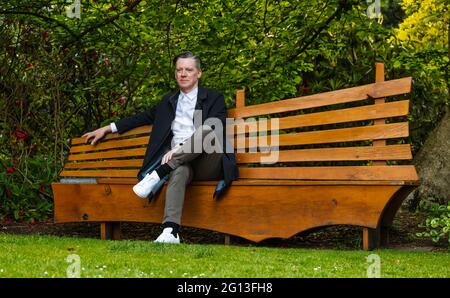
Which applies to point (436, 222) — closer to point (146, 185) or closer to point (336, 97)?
point (336, 97)

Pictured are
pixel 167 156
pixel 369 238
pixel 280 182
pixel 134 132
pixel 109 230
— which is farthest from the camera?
pixel 134 132

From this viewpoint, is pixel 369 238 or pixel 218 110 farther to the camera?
pixel 218 110

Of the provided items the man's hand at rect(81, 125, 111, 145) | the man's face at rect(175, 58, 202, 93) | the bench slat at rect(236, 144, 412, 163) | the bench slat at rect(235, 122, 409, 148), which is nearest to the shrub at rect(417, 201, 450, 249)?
the bench slat at rect(236, 144, 412, 163)

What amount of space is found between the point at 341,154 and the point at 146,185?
1.80m

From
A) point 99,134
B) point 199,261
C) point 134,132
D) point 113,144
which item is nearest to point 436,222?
point 199,261

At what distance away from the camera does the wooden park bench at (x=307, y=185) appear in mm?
6391

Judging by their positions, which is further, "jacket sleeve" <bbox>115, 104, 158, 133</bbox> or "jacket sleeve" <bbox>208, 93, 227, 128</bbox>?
"jacket sleeve" <bbox>115, 104, 158, 133</bbox>

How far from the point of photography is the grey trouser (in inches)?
282

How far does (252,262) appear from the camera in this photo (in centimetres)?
559

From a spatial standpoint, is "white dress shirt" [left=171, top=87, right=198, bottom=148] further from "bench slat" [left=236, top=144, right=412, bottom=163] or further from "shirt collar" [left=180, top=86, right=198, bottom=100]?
"bench slat" [left=236, top=144, right=412, bottom=163]

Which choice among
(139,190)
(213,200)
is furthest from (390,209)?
(139,190)

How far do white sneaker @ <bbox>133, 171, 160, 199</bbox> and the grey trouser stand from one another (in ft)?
0.57

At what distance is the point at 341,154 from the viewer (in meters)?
6.74

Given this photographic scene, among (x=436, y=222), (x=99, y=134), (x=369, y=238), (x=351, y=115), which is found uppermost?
(x=351, y=115)
